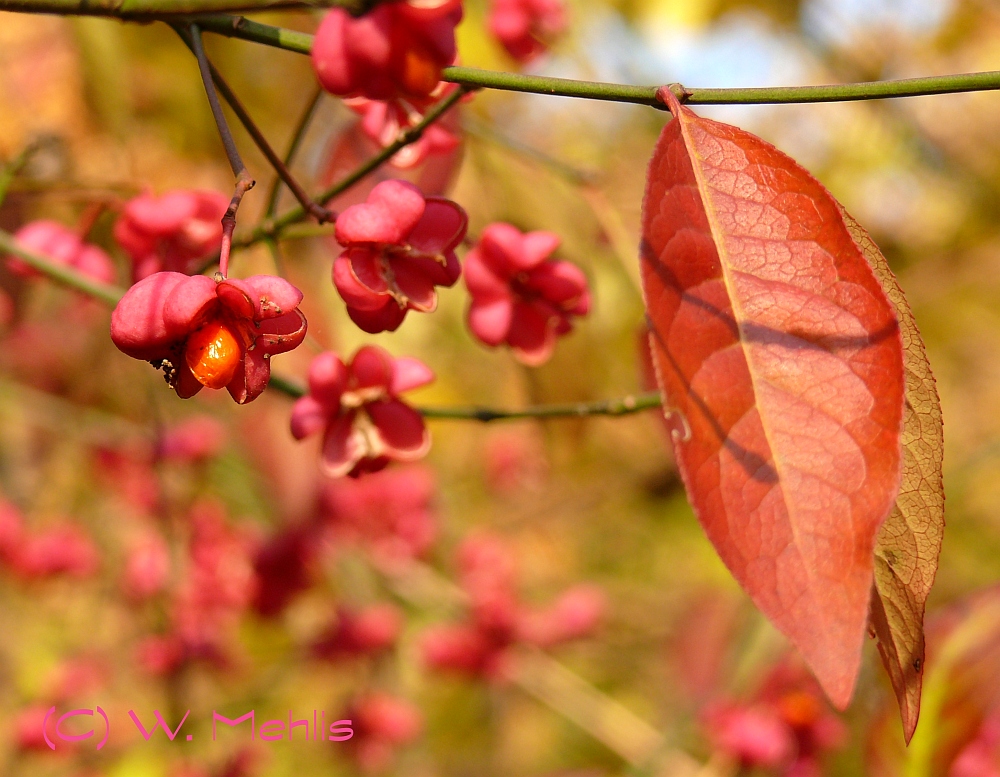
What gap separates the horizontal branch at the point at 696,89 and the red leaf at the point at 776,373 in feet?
0.07

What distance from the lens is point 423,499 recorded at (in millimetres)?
1922

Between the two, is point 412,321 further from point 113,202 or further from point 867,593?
point 867,593

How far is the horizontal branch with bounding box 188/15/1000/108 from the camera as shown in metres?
0.46

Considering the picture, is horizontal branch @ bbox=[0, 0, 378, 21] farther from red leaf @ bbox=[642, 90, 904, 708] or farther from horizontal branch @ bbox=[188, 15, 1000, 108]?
red leaf @ bbox=[642, 90, 904, 708]

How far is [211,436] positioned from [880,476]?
1.48 m

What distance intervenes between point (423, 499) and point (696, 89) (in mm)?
1501

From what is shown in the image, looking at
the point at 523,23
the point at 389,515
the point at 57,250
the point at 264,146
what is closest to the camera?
the point at 264,146

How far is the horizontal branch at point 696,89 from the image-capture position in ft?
1.52

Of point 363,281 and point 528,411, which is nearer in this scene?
point 363,281

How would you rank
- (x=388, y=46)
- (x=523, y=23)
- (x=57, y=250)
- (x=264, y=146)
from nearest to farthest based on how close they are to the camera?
(x=388, y=46) → (x=264, y=146) → (x=57, y=250) → (x=523, y=23)

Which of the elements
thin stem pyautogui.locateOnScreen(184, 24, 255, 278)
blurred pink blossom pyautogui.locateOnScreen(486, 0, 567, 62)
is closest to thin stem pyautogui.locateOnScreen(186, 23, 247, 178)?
thin stem pyautogui.locateOnScreen(184, 24, 255, 278)

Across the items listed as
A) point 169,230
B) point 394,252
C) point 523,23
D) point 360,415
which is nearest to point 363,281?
point 394,252

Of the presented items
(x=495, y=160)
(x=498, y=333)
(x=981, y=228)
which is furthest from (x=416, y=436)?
(x=981, y=228)

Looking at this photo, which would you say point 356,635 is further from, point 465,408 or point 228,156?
point 228,156
